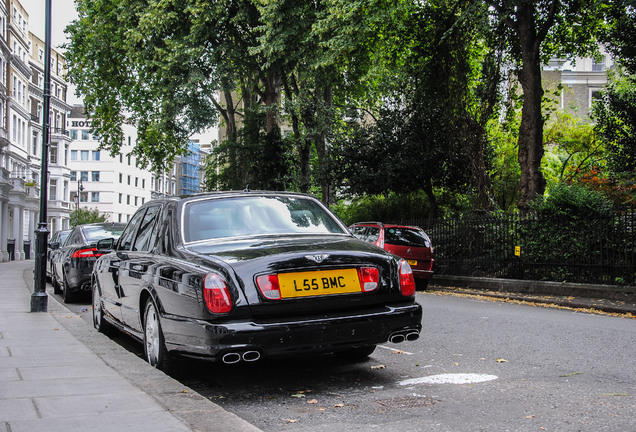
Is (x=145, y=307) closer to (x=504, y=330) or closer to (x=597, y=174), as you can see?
(x=504, y=330)

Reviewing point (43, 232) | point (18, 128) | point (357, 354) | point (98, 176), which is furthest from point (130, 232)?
point (98, 176)

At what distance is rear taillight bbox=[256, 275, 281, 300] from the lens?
194 inches

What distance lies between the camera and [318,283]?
5105 millimetres

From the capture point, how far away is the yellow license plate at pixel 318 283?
5.01 meters

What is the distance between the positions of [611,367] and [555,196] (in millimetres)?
10417

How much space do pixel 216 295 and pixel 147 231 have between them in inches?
92.1

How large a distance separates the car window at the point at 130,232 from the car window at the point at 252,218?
5.18ft

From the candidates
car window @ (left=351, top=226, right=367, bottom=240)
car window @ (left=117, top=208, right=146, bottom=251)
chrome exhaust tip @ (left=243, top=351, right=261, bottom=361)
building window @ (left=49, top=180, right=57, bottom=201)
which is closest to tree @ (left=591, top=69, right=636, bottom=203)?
car window @ (left=351, top=226, right=367, bottom=240)

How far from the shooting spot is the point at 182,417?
4.00m

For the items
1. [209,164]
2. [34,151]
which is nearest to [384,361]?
[209,164]

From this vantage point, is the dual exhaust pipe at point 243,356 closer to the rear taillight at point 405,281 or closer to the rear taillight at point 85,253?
the rear taillight at point 405,281

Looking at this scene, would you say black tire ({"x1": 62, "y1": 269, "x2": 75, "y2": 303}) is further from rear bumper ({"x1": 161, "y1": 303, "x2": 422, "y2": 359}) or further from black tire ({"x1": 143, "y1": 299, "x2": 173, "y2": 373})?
rear bumper ({"x1": 161, "y1": 303, "x2": 422, "y2": 359})

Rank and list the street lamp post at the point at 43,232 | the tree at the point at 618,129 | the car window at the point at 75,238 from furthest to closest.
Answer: the tree at the point at 618,129 → the car window at the point at 75,238 → the street lamp post at the point at 43,232

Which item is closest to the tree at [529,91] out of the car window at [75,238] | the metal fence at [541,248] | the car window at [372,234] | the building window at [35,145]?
the metal fence at [541,248]
